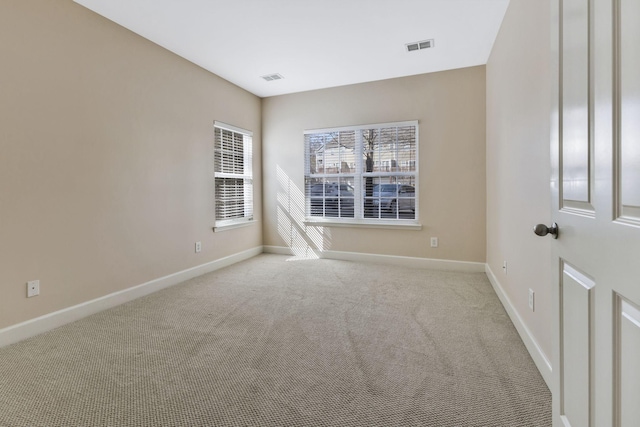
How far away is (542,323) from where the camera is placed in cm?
177

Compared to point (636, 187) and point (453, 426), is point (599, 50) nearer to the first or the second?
point (636, 187)

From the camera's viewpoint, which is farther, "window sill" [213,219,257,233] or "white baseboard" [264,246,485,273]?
"window sill" [213,219,257,233]

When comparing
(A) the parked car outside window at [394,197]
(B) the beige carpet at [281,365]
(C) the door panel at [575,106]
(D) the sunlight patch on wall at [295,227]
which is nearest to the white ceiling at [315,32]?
(A) the parked car outside window at [394,197]

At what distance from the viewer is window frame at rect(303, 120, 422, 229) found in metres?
4.22

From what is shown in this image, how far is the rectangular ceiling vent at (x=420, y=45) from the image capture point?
3.25 meters

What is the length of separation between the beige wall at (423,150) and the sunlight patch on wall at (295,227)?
0.02 metres

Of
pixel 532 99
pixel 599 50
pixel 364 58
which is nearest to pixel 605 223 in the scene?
pixel 599 50

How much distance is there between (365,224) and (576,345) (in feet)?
11.6

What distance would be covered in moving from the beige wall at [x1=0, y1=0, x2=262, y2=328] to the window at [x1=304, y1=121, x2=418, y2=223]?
5.72 ft

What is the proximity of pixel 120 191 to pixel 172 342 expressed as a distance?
159 centimetres

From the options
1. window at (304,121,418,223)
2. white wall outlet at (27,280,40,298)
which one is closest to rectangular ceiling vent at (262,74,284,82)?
window at (304,121,418,223)

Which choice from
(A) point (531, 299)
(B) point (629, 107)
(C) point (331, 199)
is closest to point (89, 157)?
(C) point (331, 199)

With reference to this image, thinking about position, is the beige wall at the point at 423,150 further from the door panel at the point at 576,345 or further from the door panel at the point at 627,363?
the door panel at the point at 627,363

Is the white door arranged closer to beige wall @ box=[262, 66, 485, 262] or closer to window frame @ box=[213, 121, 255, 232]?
beige wall @ box=[262, 66, 485, 262]
